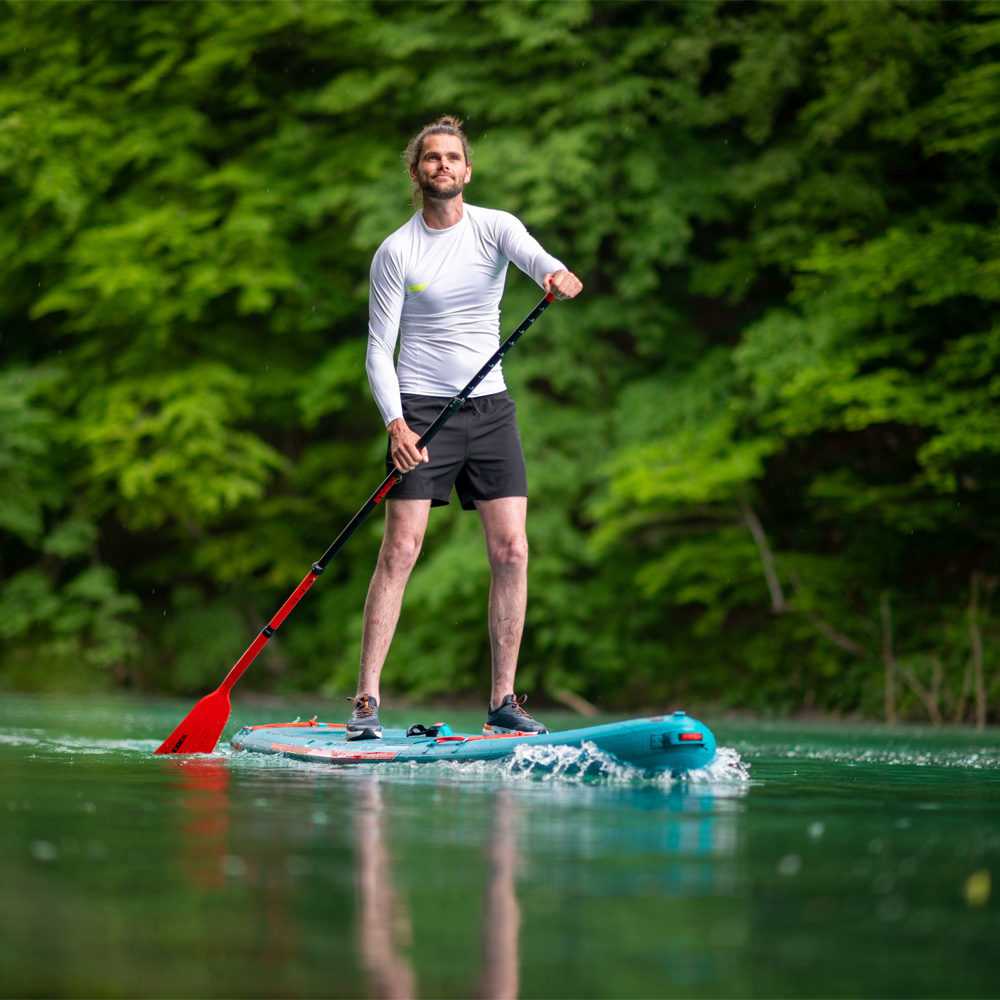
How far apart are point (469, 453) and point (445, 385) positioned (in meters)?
0.25

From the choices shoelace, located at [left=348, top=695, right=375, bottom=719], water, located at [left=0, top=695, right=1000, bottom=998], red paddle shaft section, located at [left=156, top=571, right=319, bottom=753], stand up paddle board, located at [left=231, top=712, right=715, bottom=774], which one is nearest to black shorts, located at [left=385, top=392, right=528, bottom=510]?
red paddle shaft section, located at [left=156, top=571, right=319, bottom=753]

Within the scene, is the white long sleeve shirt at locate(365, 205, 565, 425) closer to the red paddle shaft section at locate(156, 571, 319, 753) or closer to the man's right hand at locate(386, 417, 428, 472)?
the man's right hand at locate(386, 417, 428, 472)

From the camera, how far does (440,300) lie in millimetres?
4664

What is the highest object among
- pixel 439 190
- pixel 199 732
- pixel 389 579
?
pixel 439 190

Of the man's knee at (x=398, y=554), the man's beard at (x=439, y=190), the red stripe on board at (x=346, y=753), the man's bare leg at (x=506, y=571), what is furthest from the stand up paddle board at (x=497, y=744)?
the man's beard at (x=439, y=190)

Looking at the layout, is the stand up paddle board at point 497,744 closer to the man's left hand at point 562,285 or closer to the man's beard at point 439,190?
the man's left hand at point 562,285

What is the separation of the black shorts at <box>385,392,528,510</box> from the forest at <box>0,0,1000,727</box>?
545cm

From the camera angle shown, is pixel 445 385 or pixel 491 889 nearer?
pixel 491 889

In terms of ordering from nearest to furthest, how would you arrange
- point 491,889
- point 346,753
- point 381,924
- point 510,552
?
point 381,924
point 491,889
point 346,753
point 510,552

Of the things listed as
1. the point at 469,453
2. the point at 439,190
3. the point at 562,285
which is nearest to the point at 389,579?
the point at 469,453

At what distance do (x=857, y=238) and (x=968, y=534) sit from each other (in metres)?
2.44

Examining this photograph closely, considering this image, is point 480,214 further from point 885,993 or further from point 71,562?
point 71,562

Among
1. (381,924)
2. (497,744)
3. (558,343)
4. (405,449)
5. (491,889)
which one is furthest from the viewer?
(558,343)

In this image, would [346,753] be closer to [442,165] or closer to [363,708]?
[363,708]
